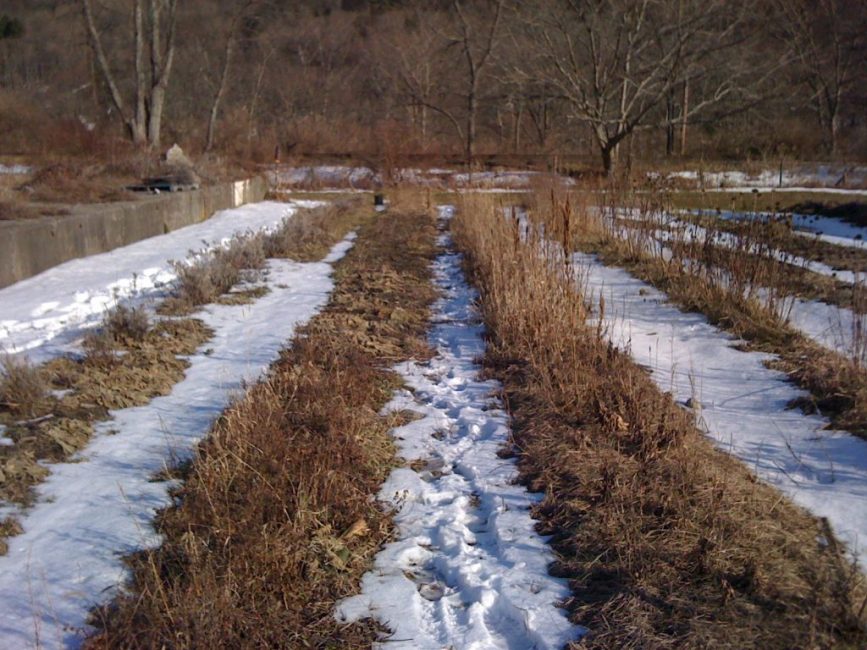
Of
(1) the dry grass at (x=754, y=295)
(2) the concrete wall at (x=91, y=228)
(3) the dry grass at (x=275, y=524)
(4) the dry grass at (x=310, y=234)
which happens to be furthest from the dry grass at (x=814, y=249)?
(2) the concrete wall at (x=91, y=228)

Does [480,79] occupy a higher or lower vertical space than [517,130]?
higher

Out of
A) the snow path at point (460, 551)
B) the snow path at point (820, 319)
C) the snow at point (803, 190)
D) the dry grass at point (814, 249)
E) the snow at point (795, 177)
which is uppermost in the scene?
the snow at point (795, 177)

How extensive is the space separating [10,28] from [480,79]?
2649 centimetres

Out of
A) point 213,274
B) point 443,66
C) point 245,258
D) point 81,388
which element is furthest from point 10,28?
point 81,388

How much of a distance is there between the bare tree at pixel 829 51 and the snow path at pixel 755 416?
1085 inches

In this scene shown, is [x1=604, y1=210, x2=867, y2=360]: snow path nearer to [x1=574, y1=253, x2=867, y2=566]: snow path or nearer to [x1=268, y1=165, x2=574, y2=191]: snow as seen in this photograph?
[x1=574, y1=253, x2=867, y2=566]: snow path

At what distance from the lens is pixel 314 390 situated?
5168 mm

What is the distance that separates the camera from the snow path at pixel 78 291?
6.88m

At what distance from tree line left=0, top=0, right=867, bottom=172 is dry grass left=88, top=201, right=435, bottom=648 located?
1888cm

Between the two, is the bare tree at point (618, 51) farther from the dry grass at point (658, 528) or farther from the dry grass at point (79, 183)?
the dry grass at point (658, 528)

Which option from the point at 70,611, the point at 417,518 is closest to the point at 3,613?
the point at 70,611

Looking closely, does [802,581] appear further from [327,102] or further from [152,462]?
[327,102]

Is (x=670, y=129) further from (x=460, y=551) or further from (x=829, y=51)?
(x=460, y=551)

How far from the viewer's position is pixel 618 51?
2534 cm
